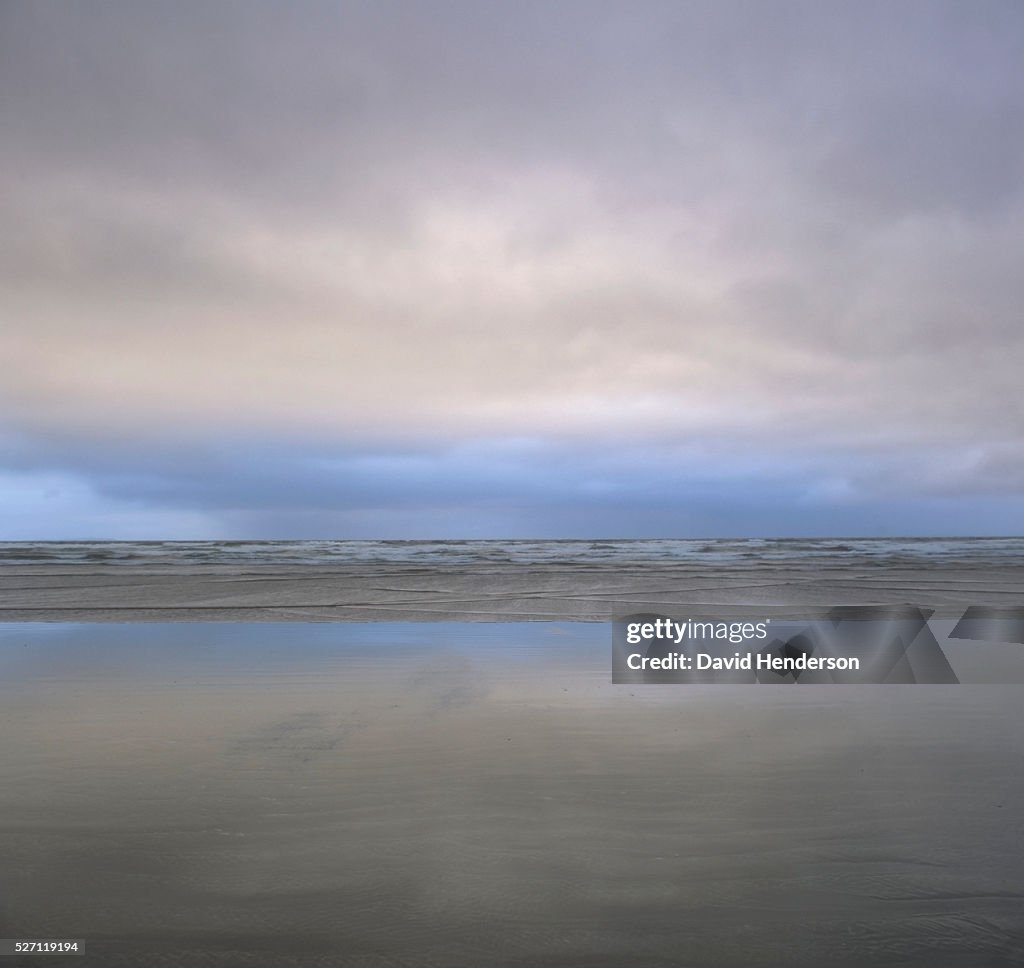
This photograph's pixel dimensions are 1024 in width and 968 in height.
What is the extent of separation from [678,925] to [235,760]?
9.17 feet

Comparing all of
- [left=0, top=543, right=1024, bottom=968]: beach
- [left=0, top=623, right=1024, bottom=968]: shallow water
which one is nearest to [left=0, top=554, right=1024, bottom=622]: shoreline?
[left=0, top=543, right=1024, bottom=968]: beach

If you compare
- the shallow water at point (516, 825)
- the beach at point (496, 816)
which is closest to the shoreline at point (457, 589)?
the beach at point (496, 816)

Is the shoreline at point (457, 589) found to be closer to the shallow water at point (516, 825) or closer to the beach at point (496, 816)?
the beach at point (496, 816)

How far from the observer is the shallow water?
241 centimetres

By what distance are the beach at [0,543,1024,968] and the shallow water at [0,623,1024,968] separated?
0.01 metres

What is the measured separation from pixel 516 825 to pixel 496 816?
5.7 inches

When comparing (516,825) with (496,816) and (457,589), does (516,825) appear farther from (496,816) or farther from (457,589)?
(457,589)

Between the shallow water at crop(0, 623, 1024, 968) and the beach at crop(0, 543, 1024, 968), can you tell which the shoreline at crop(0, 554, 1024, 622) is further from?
the shallow water at crop(0, 623, 1024, 968)

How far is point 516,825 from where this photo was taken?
10.7 ft

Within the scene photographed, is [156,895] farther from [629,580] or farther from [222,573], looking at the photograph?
[222,573]

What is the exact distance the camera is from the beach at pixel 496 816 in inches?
95.3

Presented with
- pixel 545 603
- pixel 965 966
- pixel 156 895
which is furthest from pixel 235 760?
pixel 545 603

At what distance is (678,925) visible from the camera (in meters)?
2.46

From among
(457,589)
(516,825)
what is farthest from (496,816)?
(457,589)
